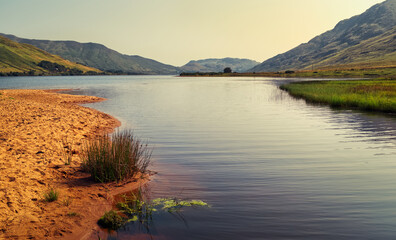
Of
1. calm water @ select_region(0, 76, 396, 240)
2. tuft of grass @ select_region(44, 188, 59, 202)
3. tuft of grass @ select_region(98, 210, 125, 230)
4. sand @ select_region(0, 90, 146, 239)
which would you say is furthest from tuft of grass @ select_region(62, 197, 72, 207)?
calm water @ select_region(0, 76, 396, 240)

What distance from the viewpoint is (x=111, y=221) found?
28.3 feet

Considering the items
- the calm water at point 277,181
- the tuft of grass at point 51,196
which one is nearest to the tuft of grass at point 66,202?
the tuft of grass at point 51,196

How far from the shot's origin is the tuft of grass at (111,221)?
28.2 feet

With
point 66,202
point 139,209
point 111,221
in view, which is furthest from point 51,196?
point 139,209

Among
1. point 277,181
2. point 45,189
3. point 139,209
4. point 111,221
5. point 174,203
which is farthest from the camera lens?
point 277,181

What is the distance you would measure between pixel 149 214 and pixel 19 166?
19.2ft

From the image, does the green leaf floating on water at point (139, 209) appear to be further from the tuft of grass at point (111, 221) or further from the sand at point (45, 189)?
the sand at point (45, 189)

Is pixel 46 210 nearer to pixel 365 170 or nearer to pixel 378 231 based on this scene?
pixel 378 231

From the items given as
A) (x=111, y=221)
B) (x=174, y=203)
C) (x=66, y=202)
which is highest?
(x=66, y=202)

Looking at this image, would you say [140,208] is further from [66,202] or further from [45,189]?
[45,189]

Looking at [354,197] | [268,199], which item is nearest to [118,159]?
[268,199]

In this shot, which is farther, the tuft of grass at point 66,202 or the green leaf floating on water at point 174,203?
the green leaf floating on water at point 174,203

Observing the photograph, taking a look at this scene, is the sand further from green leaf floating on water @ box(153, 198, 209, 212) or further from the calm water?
green leaf floating on water @ box(153, 198, 209, 212)

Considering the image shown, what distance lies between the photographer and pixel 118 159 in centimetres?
1171
